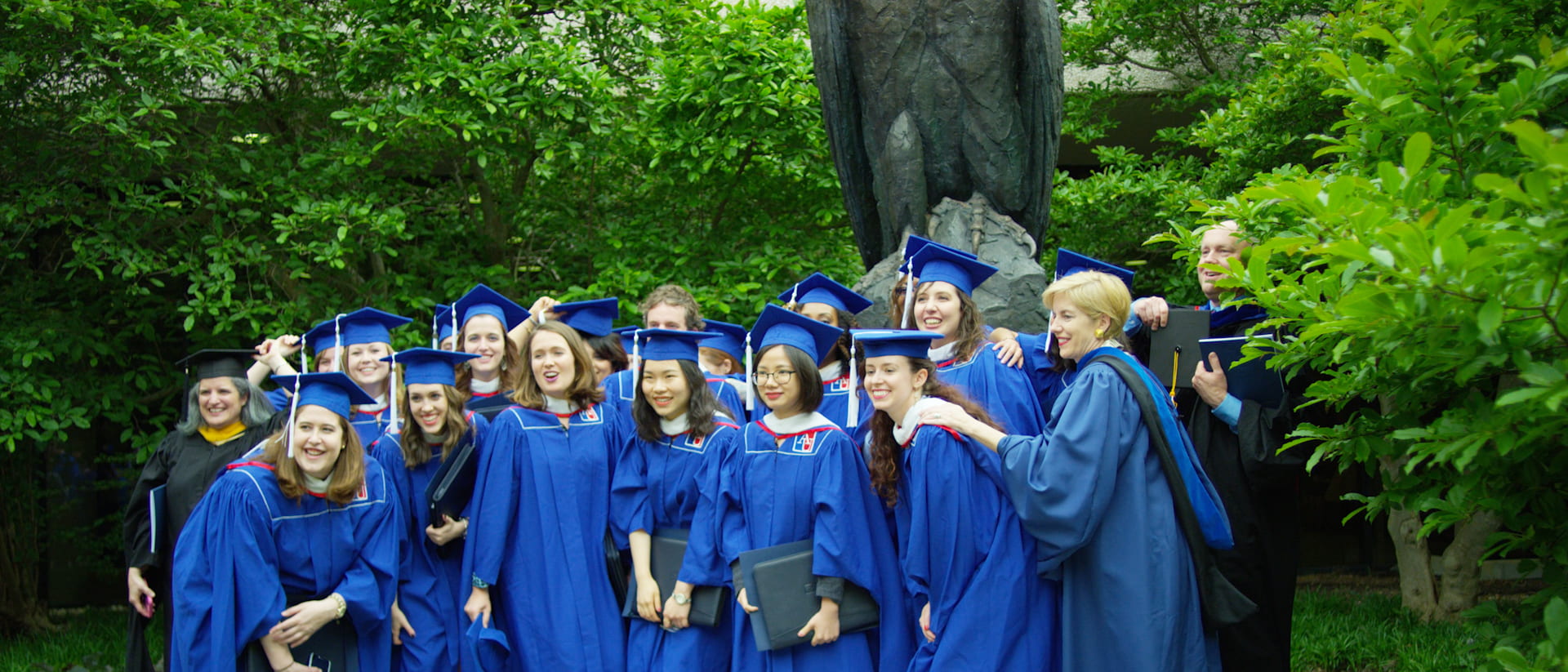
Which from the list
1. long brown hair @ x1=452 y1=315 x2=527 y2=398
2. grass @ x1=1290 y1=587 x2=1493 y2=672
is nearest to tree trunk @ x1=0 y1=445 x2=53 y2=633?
long brown hair @ x1=452 y1=315 x2=527 y2=398

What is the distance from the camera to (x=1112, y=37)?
8.12 meters

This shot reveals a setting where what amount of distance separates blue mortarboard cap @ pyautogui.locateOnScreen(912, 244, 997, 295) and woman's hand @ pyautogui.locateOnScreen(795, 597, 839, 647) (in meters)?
1.11

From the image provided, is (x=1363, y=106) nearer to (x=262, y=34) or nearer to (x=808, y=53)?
(x=808, y=53)

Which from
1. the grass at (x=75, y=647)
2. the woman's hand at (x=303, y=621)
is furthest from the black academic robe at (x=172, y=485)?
the grass at (x=75, y=647)

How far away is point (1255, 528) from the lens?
374 centimetres

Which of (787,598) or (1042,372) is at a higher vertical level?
(1042,372)

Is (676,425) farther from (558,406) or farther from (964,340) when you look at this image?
(964,340)

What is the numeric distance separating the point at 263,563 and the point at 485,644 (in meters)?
0.80

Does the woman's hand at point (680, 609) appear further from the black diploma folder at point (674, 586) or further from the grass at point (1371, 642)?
the grass at point (1371, 642)

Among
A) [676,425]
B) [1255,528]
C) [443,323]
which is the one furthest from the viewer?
[443,323]

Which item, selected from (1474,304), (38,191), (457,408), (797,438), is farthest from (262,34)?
(1474,304)

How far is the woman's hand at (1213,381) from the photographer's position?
3.67 metres

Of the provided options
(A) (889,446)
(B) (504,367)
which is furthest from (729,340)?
(A) (889,446)

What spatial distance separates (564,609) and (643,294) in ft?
9.27
